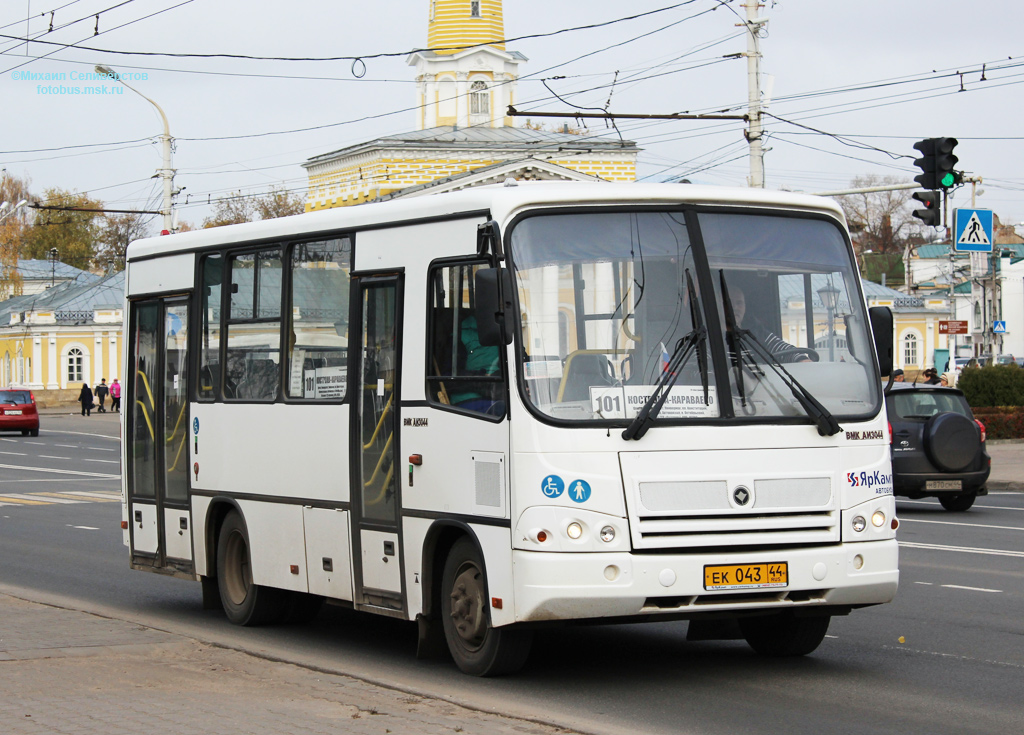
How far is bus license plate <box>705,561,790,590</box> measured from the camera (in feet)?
27.7

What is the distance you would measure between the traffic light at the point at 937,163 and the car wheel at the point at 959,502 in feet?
17.7

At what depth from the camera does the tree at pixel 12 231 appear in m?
98.1

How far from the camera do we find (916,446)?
20.9 meters

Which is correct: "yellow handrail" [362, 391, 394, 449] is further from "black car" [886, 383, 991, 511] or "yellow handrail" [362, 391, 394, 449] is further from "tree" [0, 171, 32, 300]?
"tree" [0, 171, 32, 300]

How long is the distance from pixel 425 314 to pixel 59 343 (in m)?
77.2

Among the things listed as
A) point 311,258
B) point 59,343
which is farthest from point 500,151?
point 311,258

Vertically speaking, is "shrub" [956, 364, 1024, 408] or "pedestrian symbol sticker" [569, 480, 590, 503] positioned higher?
"shrub" [956, 364, 1024, 408]

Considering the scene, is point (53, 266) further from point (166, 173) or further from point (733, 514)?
point (733, 514)

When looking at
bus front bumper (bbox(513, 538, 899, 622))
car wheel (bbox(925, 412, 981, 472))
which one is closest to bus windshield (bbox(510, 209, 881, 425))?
bus front bumper (bbox(513, 538, 899, 622))

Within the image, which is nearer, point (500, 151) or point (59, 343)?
point (500, 151)

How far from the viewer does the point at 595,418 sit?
852cm

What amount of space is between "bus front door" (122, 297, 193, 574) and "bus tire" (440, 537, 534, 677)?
3746 millimetres

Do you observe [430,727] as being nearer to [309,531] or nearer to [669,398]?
[669,398]

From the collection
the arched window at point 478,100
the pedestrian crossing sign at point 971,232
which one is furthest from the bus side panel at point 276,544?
the arched window at point 478,100
